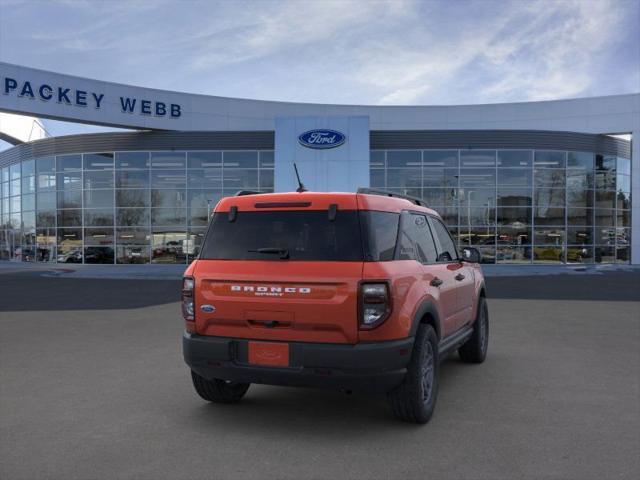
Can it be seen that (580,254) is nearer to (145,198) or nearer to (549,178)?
(549,178)

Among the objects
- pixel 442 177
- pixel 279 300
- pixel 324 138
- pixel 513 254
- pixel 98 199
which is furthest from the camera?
pixel 98 199

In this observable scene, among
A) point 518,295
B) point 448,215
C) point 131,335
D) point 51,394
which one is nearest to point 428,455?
point 51,394

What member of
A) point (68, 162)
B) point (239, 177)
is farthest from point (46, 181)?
point (239, 177)

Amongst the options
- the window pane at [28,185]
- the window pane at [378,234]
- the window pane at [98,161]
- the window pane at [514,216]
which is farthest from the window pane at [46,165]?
the window pane at [378,234]

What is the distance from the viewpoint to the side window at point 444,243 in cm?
568

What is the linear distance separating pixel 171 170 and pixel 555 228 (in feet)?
64.5

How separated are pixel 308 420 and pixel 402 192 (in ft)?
77.3

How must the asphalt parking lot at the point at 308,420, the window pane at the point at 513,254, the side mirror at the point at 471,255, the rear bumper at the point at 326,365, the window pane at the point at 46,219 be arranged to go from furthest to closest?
the window pane at the point at 46,219 → the window pane at the point at 513,254 → the side mirror at the point at 471,255 → the rear bumper at the point at 326,365 → the asphalt parking lot at the point at 308,420

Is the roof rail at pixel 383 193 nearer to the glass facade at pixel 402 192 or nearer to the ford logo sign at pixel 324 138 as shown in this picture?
the ford logo sign at pixel 324 138

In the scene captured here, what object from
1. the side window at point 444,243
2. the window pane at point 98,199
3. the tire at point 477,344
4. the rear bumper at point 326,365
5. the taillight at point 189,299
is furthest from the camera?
the window pane at point 98,199

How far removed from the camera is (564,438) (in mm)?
4211

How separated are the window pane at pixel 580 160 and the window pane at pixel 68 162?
25.3 meters

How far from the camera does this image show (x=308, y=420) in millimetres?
4680

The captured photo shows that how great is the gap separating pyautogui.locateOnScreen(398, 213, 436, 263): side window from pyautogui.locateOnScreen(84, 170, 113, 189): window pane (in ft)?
84.8
